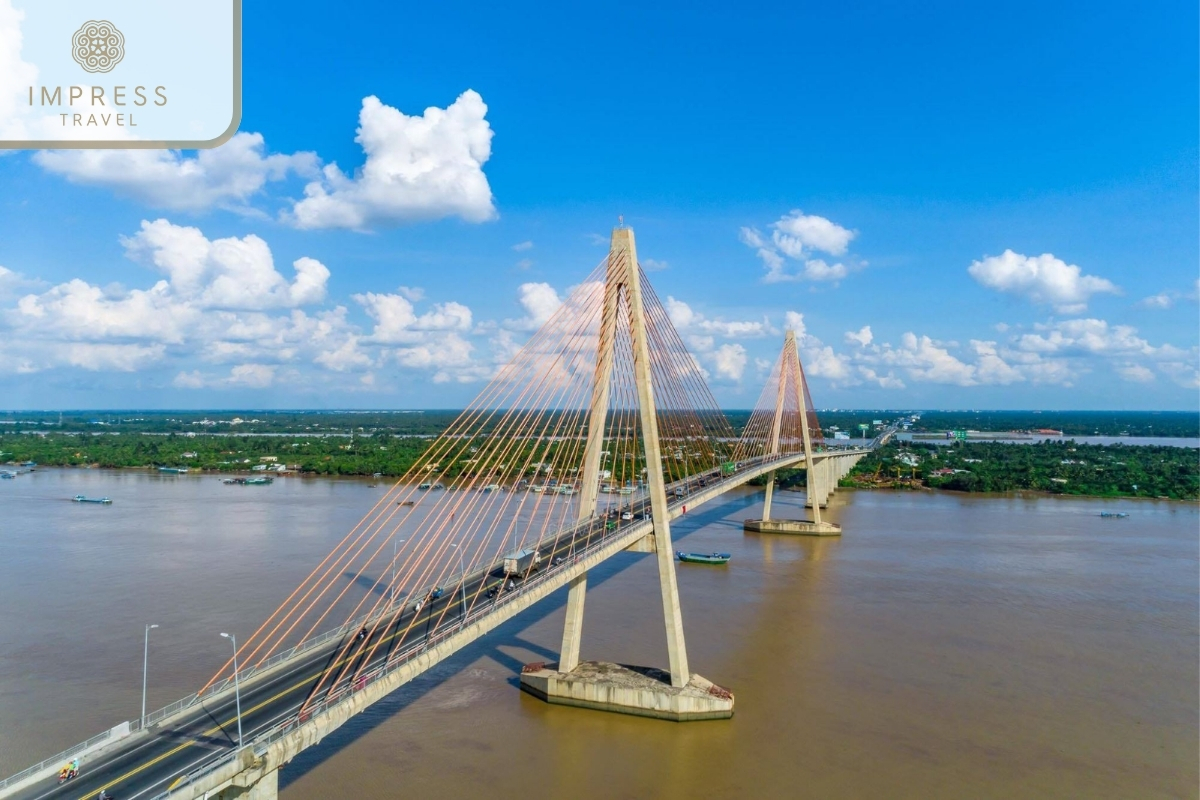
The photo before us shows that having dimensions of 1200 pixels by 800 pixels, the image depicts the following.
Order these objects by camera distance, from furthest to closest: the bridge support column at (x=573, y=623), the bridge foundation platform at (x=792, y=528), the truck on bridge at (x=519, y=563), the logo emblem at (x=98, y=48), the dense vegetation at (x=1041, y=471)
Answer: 1. the dense vegetation at (x=1041, y=471)
2. the bridge foundation platform at (x=792, y=528)
3. the truck on bridge at (x=519, y=563)
4. the bridge support column at (x=573, y=623)
5. the logo emblem at (x=98, y=48)

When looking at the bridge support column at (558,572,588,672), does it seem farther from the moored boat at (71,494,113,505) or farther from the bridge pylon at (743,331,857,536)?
the moored boat at (71,494,113,505)

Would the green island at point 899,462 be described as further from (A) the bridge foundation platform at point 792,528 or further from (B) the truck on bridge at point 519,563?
(B) the truck on bridge at point 519,563

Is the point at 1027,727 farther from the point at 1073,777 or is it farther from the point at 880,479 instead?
the point at 880,479

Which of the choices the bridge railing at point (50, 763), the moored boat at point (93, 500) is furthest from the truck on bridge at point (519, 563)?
the moored boat at point (93, 500)

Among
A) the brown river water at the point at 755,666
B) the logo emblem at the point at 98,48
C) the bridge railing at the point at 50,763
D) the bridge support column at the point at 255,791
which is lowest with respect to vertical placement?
the brown river water at the point at 755,666

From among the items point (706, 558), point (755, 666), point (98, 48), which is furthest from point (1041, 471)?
point (98, 48)

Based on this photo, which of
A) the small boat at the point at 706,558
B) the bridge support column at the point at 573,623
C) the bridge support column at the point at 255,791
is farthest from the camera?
the small boat at the point at 706,558

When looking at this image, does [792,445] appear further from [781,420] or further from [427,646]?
[427,646]
